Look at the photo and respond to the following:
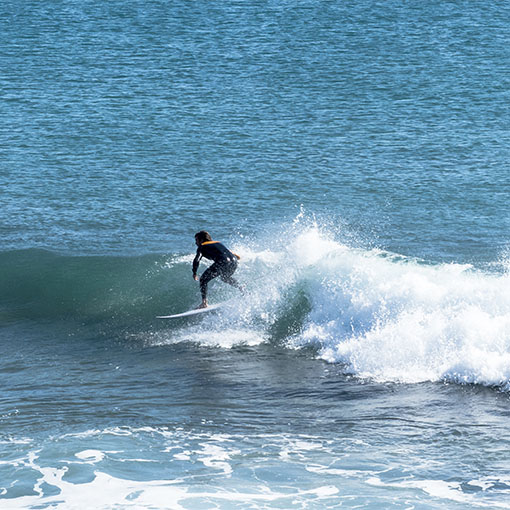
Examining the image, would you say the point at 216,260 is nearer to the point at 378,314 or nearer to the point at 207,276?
the point at 207,276

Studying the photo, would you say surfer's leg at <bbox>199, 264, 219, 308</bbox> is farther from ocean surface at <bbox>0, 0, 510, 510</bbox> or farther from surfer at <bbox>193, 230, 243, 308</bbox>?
ocean surface at <bbox>0, 0, 510, 510</bbox>

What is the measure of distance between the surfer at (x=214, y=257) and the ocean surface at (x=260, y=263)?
99 centimetres

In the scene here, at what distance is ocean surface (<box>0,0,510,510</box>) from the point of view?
11602mm

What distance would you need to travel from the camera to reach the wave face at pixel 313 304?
15648 mm

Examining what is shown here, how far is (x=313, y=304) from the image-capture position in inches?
734

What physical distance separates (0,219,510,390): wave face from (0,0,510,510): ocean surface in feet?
0.20

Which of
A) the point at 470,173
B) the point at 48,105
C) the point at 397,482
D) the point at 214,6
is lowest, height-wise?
the point at 397,482

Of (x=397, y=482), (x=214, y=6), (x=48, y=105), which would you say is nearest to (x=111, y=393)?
(x=397, y=482)

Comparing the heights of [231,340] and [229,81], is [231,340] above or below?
below

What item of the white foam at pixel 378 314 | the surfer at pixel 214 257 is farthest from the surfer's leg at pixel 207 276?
the white foam at pixel 378 314

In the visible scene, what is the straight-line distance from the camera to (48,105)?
39.1 m

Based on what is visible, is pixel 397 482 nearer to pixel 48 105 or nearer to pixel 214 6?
pixel 48 105

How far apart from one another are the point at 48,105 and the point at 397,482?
3171 cm

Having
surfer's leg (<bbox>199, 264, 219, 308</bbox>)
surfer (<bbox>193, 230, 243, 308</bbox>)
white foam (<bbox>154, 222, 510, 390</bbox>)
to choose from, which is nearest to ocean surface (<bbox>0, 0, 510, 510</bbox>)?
white foam (<bbox>154, 222, 510, 390</bbox>)
